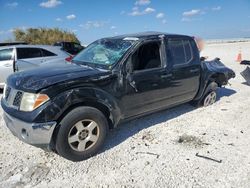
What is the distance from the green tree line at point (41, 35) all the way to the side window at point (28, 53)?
15537mm

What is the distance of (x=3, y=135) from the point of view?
4730 mm

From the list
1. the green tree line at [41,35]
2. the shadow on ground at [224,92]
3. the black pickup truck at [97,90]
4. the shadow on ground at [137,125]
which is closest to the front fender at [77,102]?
the black pickup truck at [97,90]

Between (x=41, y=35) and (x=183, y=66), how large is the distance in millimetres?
21380

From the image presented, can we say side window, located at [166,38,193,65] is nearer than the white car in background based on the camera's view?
Yes

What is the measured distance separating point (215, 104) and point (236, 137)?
6.71ft

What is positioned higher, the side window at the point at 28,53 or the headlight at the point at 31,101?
the side window at the point at 28,53

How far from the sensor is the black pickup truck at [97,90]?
136 inches

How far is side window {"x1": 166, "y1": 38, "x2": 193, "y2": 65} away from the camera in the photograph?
498 cm

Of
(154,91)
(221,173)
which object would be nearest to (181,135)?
(154,91)

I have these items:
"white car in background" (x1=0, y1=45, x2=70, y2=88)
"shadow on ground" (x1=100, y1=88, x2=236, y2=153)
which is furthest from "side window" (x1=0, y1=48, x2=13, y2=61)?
"shadow on ground" (x1=100, y1=88, x2=236, y2=153)

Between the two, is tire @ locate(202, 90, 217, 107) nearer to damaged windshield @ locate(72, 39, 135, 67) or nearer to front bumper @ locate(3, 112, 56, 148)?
damaged windshield @ locate(72, 39, 135, 67)

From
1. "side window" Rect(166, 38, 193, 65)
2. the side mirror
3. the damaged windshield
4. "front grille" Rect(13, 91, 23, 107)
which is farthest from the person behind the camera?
"side window" Rect(166, 38, 193, 65)

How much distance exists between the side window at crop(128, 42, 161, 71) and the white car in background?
3.67m

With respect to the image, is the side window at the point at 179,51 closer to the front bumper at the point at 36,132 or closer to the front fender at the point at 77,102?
the front fender at the point at 77,102
